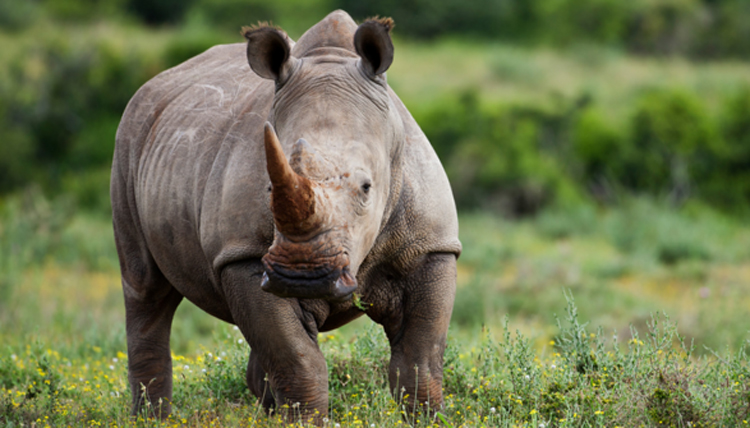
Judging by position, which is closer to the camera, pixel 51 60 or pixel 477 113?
pixel 477 113

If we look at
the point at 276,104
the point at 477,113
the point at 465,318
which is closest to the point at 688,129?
the point at 477,113

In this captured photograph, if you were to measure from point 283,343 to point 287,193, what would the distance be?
0.98 m

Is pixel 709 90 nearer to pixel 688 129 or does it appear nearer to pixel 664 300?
pixel 688 129

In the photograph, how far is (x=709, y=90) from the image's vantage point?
2472 cm

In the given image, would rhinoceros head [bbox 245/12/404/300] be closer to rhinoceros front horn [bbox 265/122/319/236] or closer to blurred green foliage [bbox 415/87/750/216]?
rhinoceros front horn [bbox 265/122/319/236]

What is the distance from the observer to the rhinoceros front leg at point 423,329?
420 cm

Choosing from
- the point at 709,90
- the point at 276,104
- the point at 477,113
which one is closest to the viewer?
the point at 276,104

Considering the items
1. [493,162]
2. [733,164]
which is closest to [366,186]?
[493,162]

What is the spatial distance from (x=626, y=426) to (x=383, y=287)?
1301mm

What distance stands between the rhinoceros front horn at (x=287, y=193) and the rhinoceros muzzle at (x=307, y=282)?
0.15 meters

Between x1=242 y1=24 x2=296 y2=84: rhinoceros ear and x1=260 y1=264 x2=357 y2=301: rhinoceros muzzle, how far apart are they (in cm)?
100

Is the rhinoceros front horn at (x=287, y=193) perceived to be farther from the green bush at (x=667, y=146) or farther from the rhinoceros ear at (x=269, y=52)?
the green bush at (x=667, y=146)

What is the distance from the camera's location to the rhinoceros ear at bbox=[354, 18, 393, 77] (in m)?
3.76

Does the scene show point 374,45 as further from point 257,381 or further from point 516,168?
point 516,168
